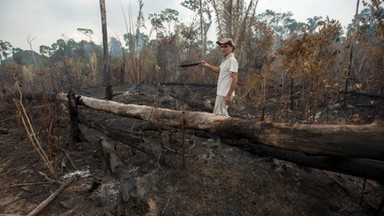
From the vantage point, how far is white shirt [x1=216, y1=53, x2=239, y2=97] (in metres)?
3.59

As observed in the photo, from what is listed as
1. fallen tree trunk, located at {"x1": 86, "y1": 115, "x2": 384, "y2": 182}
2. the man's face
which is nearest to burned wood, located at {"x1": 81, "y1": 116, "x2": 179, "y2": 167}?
fallen tree trunk, located at {"x1": 86, "y1": 115, "x2": 384, "y2": 182}

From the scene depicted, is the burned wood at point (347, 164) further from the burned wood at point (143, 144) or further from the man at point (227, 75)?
the burned wood at point (143, 144)

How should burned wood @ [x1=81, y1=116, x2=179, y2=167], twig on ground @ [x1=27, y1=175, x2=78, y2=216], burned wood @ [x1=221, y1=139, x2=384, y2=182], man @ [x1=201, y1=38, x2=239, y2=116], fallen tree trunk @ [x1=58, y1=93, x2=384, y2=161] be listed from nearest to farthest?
fallen tree trunk @ [x1=58, y1=93, x2=384, y2=161] < burned wood @ [x1=221, y1=139, x2=384, y2=182] < twig on ground @ [x1=27, y1=175, x2=78, y2=216] < burned wood @ [x1=81, y1=116, x2=179, y2=167] < man @ [x1=201, y1=38, x2=239, y2=116]

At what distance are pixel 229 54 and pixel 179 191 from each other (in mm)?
2252

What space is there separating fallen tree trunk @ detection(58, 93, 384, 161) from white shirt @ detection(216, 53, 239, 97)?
1.11 metres

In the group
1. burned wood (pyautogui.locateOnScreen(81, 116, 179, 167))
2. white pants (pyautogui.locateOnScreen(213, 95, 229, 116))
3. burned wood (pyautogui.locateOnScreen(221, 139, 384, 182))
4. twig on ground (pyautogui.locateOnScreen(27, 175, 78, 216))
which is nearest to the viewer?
burned wood (pyautogui.locateOnScreen(221, 139, 384, 182))

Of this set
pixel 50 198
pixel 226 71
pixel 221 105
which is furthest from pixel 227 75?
pixel 50 198

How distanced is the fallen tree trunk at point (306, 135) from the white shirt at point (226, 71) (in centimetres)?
111

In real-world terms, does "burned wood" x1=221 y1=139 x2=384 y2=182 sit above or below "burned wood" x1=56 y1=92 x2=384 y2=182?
below

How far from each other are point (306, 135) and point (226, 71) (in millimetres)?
2031

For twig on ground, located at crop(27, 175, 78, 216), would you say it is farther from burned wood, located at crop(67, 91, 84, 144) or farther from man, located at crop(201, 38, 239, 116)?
man, located at crop(201, 38, 239, 116)

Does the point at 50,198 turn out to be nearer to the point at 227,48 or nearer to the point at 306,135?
the point at 306,135

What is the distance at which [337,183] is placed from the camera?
2756 millimetres

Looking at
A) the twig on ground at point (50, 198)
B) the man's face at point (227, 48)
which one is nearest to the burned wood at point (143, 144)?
the twig on ground at point (50, 198)
